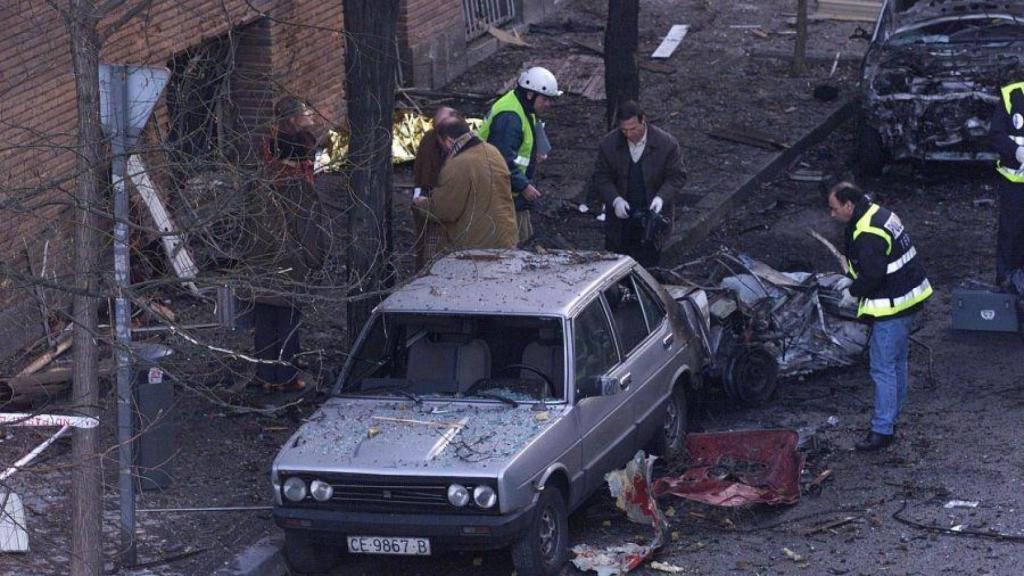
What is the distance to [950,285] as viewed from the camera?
12141 mm

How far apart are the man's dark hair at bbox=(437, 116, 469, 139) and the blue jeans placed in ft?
10.1

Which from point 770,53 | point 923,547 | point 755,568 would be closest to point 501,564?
point 755,568

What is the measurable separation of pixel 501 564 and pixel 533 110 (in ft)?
Answer: 13.8

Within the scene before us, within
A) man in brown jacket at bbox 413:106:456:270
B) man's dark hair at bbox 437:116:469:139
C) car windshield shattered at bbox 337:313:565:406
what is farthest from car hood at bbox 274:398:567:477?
man's dark hair at bbox 437:116:469:139

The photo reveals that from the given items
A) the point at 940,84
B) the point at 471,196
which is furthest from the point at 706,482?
the point at 940,84

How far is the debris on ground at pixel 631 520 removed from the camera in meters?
7.77

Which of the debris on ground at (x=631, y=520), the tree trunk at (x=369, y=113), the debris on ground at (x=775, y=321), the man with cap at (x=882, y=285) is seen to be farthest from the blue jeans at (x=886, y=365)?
the tree trunk at (x=369, y=113)

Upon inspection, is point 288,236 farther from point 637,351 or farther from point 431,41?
point 431,41

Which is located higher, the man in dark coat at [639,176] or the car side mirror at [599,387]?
the man in dark coat at [639,176]

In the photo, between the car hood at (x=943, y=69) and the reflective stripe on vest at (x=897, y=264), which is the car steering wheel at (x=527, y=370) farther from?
the car hood at (x=943, y=69)

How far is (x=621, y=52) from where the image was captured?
14.6 m

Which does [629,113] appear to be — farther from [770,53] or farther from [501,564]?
[770,53]

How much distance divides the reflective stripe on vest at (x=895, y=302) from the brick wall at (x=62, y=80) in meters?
3.67

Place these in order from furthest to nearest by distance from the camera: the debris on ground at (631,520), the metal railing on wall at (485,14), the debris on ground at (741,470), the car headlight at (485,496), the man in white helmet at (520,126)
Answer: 1. the metal railing on wall at (485,14)
2. the man in white helmet at (520,126)
3. the debris on ground at (741,470)
4. the debris on ground at (631,520)
5. the car headlight at (485,496)
